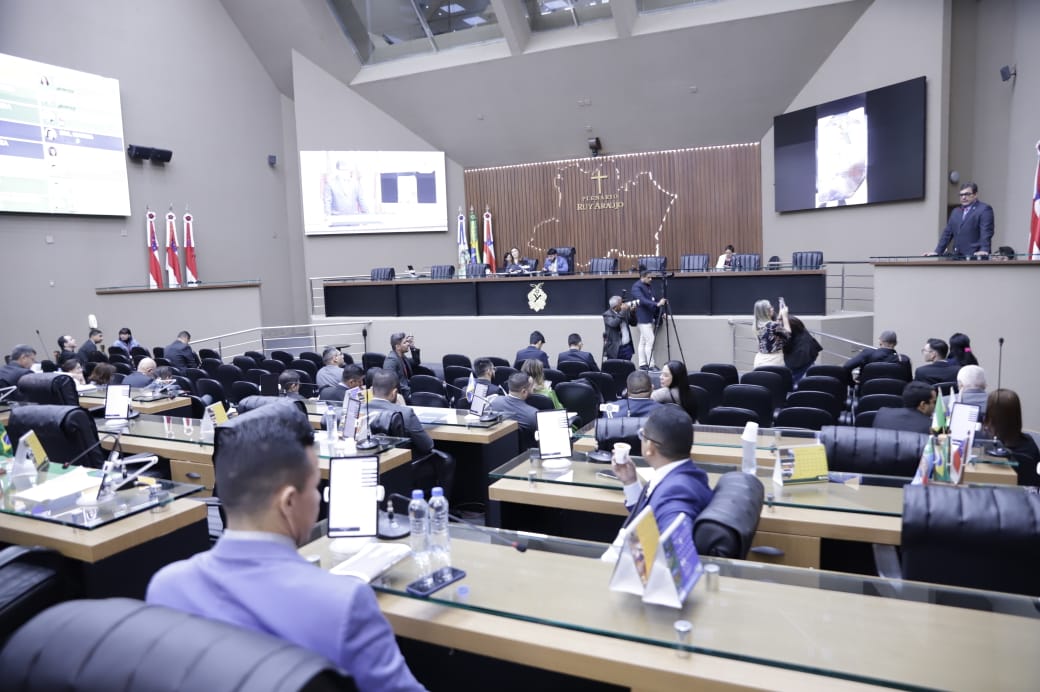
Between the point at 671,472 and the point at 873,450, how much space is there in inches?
60.3

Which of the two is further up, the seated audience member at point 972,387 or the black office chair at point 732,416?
the seated audience member at point 972,387

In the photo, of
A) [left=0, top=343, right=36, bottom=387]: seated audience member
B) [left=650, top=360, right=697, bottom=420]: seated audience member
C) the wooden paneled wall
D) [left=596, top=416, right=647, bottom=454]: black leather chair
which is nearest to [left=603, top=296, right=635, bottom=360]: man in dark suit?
[left=650, top=360, right=697, bottom=420]: seated audience member

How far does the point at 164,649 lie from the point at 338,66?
1644 cm

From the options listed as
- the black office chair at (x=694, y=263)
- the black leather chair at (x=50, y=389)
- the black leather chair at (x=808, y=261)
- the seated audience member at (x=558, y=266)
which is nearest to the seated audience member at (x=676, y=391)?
the black leather chair at (x=50, y=389)

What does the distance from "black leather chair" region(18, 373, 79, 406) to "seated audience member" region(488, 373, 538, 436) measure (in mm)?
3221

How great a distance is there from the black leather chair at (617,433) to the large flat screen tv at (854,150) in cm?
978

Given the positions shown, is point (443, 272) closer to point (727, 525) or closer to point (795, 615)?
point (727, 525)

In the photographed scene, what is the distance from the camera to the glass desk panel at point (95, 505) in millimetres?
3047

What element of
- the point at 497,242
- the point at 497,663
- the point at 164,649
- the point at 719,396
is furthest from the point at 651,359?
the point at 164,649

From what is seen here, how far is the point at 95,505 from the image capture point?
315cm

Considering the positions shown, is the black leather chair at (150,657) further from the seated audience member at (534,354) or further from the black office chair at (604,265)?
the black office chair at (604,265)

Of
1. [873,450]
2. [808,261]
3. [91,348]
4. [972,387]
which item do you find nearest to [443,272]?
[91,348]

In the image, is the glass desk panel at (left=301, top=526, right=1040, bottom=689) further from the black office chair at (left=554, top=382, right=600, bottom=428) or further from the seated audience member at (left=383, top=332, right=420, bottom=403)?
the seated audience member at (left=383, top=332, right=420, bottom=403)

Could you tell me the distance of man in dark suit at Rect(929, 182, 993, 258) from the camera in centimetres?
845
